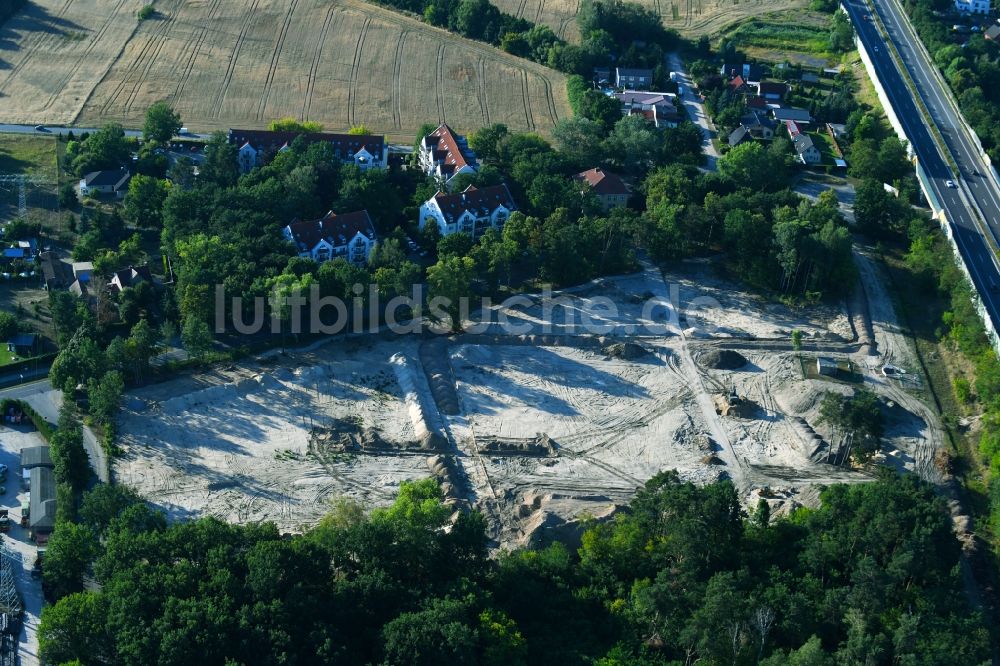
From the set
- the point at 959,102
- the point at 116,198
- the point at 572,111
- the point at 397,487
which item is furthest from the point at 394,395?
the point at 959,102

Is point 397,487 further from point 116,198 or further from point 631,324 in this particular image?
point 116,198

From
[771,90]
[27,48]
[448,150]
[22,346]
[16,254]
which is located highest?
[771,90]

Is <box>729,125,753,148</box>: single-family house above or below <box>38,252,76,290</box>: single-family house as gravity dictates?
above

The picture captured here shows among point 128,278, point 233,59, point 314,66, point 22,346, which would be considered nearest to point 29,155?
point 128,278

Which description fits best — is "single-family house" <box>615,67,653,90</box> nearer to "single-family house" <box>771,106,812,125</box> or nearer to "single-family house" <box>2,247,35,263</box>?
"single-family house" <box>771,106,812,125</box>

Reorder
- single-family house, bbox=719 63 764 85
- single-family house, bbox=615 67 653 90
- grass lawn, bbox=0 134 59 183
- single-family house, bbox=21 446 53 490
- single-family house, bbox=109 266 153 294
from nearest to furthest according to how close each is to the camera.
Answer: single-family house, bbox=21 446 53 490 → single-family house, bbox=109 266 153 294 → grass lawn, bbox=0 134 59 183 → single-family house, bbox=615 67 653 90 → single-family house, bbox=719 63 764 85

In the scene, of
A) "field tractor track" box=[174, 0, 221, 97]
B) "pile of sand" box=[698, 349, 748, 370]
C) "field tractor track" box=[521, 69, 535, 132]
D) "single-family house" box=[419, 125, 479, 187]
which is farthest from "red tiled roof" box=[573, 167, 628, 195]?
"field tractor track" box=[174, 0, 221, 97]

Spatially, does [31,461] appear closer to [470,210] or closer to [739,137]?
[470,210]
